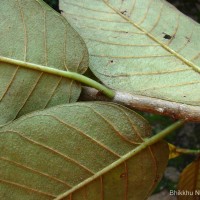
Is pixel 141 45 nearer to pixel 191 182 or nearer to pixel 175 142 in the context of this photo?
pixel 191 182

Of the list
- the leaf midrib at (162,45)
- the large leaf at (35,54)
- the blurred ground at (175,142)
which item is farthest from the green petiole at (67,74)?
the blurred ground at (175,142)

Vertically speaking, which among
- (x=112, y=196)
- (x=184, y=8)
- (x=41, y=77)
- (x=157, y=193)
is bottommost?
(x=157, y=193)

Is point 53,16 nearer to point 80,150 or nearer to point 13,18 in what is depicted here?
point 13,18

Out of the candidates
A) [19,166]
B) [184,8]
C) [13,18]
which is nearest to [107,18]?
[13,18]

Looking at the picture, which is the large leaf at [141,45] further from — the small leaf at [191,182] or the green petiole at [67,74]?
the small leaf at [191,182]

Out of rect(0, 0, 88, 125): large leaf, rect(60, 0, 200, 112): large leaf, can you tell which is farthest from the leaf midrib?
rect(0, 0, 88, 125): large leaf

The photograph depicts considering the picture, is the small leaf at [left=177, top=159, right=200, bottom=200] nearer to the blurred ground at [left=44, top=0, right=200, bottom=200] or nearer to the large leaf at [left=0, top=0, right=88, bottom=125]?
the large leaf at [left=0, top=0, right=88, bottom=125]
